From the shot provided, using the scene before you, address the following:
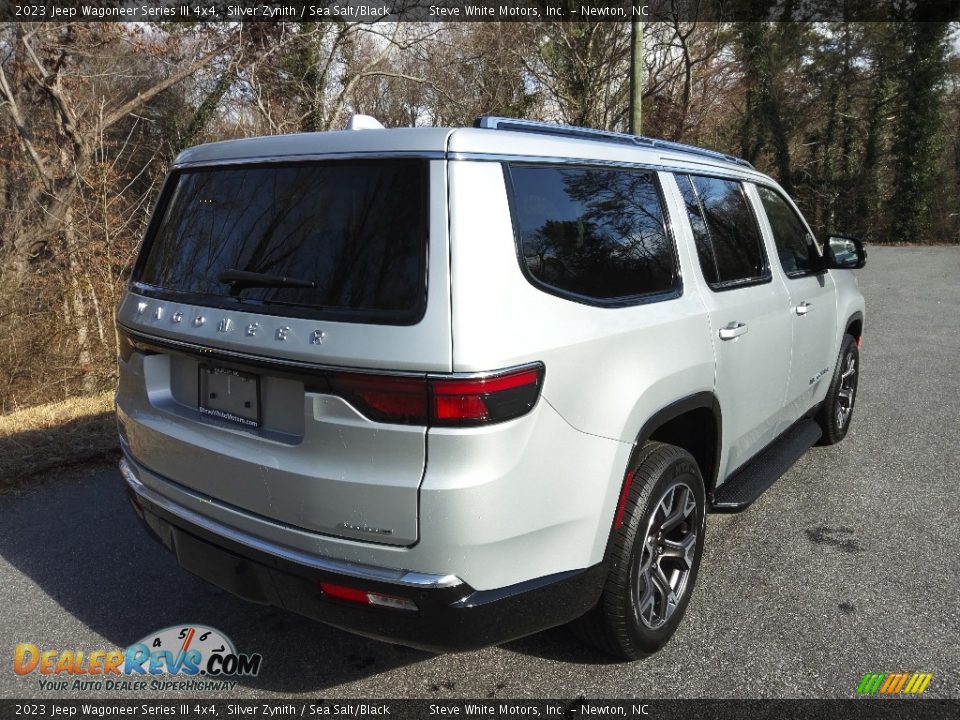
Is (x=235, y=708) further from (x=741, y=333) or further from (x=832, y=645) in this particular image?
(x=741, y=333)

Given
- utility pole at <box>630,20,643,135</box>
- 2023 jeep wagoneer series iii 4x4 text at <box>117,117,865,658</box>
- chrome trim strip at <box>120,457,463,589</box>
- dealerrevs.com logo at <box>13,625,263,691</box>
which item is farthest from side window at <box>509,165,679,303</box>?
utility pole at <box>630,20,643,135</box>

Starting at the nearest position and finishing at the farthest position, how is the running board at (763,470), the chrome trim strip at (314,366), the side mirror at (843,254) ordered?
the chrome trim strip at (314,366) < the running board at (763,470) < the side mirror at (843,254)

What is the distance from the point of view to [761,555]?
11.7 feet

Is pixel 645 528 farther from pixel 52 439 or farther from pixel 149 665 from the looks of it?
pixel 52 439

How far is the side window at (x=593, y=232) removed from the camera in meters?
2.29

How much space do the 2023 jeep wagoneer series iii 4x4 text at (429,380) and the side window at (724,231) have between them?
16 cm

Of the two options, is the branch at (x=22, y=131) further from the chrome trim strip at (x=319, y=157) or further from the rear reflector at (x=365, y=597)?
the rear reflector at (x=365, y=597)

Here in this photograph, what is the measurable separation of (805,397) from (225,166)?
11.2 ft

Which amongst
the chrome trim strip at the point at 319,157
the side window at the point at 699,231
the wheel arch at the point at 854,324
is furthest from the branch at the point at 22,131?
the wheel arch at the point at 854,324

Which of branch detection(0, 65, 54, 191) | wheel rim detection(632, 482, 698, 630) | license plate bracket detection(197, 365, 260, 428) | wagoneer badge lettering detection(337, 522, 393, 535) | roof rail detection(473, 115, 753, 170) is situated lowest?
wheel rim detection(632, 482, 698, 630)

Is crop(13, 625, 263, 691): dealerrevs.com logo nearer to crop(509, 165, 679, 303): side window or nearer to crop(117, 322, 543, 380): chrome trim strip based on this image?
crop(117, 322, 543, 380): chrome trim strip

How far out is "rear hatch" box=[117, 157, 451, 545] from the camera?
203 cm

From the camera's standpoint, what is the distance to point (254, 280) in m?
2.31

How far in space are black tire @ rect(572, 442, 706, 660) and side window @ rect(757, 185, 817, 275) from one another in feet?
5.53
